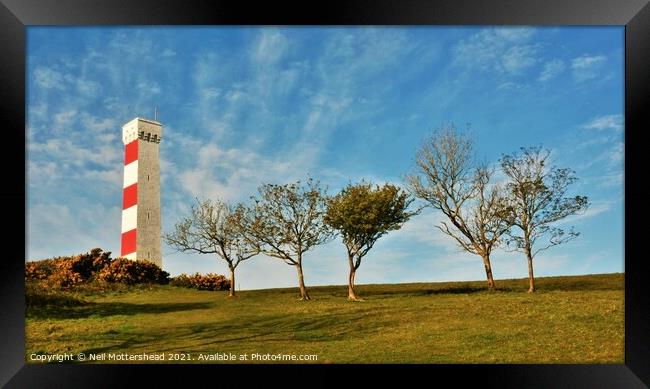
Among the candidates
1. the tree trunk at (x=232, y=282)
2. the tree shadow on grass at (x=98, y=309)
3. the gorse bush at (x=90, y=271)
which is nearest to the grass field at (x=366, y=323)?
the tree shadow on grass at (x=98, y=309)

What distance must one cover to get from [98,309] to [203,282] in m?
2.25

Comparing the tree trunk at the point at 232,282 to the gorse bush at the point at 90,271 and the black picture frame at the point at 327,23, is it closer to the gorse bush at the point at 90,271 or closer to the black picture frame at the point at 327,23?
the gorse bush at the point at 90,271

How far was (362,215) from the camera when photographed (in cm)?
1139

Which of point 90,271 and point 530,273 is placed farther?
point 90,271

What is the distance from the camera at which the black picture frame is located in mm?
7055

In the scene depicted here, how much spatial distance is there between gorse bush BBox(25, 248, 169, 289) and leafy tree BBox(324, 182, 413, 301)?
403 cm

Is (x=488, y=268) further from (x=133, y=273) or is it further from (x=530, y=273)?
(x=133, y=273)

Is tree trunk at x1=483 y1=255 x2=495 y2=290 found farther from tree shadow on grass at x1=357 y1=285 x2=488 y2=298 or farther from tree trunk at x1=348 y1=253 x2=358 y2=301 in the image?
tree trunk at x1=348 y1=253 x2=358 y2=301

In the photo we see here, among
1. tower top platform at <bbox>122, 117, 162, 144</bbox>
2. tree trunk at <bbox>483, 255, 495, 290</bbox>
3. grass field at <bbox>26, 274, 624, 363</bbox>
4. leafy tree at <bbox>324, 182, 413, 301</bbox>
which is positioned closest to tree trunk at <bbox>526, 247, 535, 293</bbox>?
grass field at <bbox>26, 274, 624, 363</bbox>

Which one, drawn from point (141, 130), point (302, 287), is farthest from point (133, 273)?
point (302, 287)
